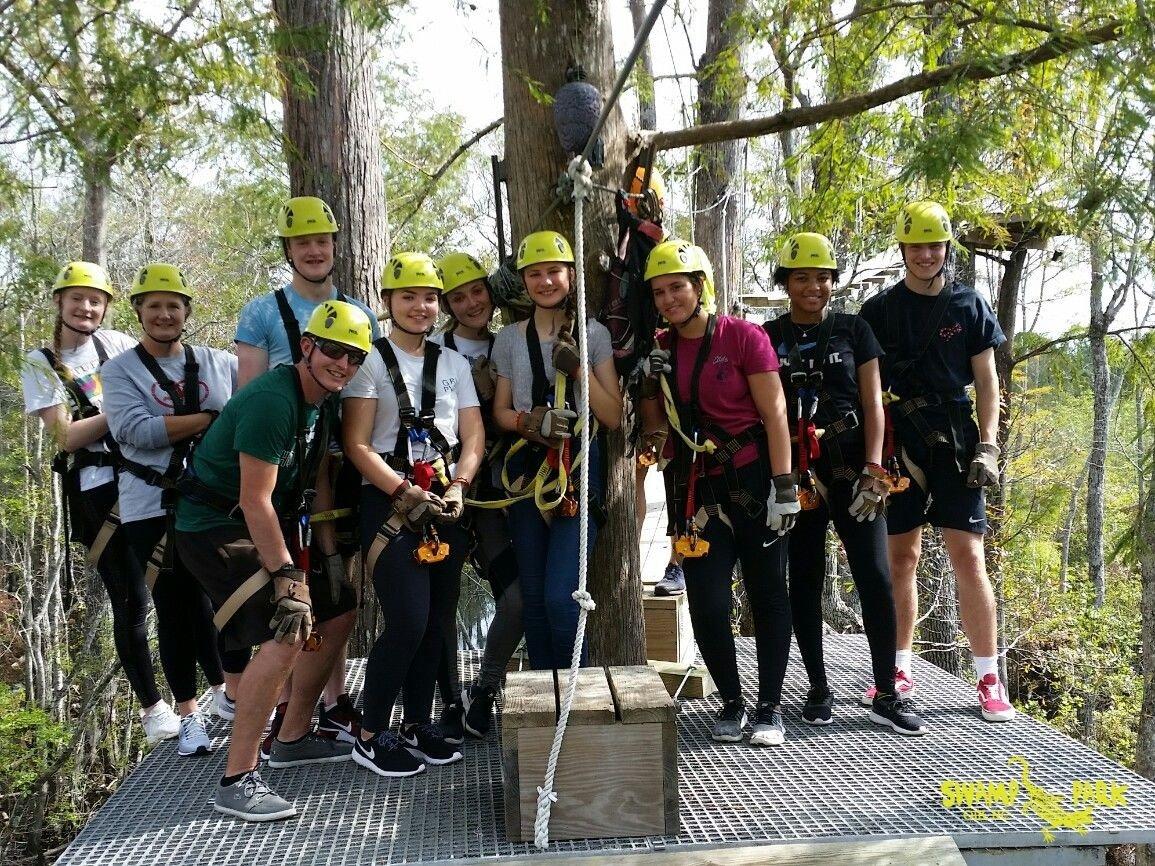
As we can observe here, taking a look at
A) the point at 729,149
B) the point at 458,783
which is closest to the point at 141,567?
the point at 458,783

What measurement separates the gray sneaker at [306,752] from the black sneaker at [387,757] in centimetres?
16

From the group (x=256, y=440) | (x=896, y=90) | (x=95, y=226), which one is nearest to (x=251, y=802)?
(x=256, y=440)

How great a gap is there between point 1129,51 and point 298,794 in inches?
154

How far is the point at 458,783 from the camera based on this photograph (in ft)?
12.0

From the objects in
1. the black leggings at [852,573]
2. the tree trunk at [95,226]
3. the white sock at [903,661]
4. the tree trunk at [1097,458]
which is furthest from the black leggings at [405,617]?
the tree trunk at [1097,458]

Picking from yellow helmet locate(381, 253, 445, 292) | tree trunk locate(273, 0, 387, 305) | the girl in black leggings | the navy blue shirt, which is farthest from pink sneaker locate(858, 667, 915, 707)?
tree trunk locate(273, 0, 387, 305)

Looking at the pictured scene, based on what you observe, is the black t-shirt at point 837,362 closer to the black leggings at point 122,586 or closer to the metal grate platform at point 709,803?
the metal grate platform at point 709,803

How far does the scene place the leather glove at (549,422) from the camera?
3859 millimetres

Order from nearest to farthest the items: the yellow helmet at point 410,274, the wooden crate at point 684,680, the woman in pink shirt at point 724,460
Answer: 1. the yellow helmet at point 410,274
2. the woman in pink shirt at point 724,460
3. the wooden crate at point 684,680

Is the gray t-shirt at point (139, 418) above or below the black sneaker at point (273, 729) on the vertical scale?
above

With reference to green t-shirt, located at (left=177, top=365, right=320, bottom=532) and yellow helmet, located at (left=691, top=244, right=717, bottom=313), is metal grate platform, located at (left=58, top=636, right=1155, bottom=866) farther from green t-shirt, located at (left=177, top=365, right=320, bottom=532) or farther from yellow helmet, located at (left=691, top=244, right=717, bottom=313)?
yellow helmet, located at (left=691, top=244, right=717, bottom=313)

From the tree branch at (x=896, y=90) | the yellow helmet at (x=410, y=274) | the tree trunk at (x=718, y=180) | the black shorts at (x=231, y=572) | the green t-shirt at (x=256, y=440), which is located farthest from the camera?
the tree trunk at (x=718, y=180)

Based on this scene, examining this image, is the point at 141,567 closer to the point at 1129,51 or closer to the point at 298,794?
the point at 298,794

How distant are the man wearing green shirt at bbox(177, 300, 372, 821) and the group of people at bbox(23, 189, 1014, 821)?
0.01 m
